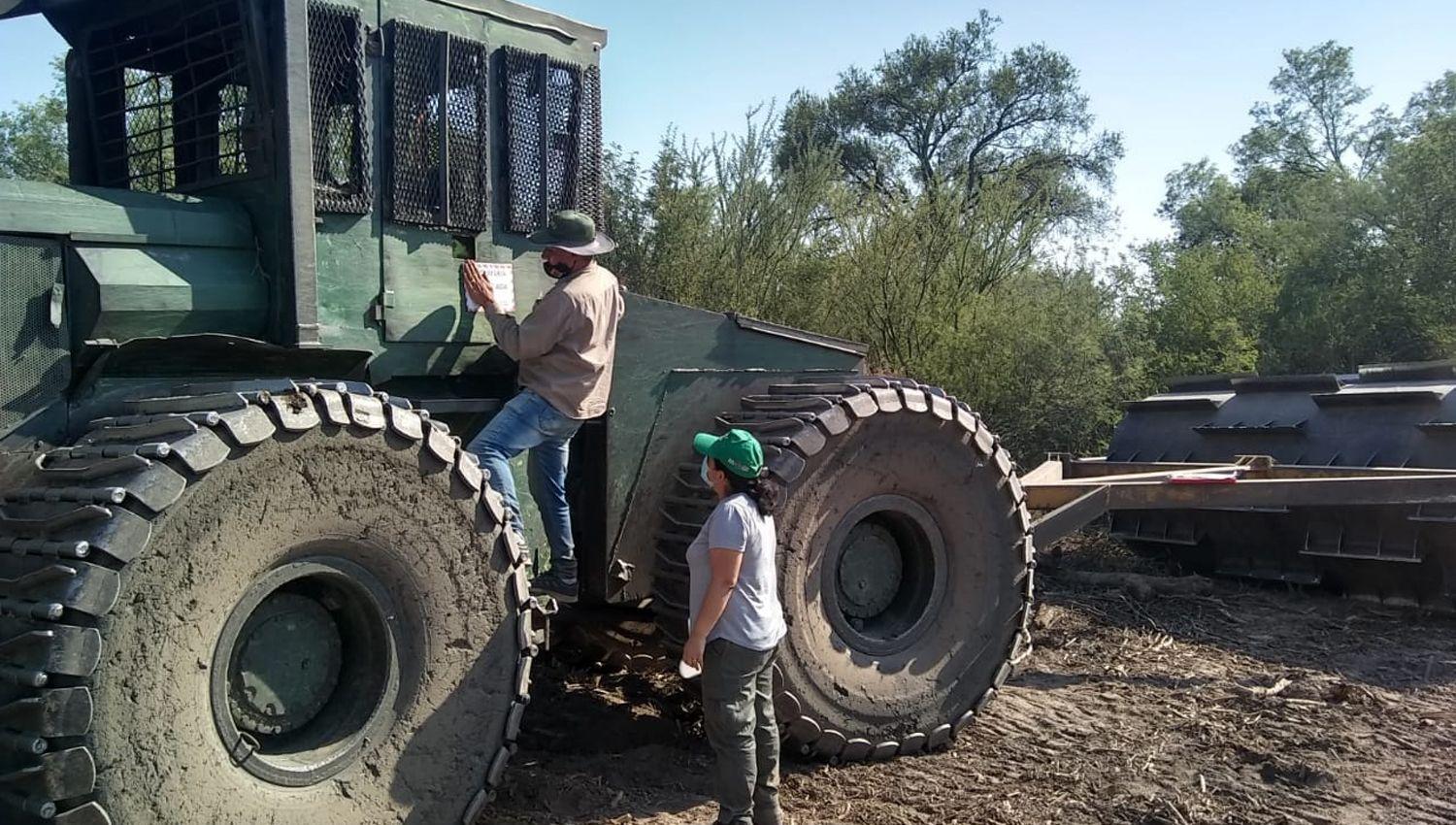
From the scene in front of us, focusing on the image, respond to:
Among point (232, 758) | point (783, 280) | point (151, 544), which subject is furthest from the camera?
point (783, 280)

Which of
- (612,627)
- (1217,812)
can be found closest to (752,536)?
(612,627)

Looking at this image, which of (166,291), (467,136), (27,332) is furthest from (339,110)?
(27,332)

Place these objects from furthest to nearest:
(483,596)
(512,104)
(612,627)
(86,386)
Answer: (612,627) < (512,104) < (483,596) < (86,386)

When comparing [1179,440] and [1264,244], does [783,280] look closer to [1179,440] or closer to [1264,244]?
[1179,440]

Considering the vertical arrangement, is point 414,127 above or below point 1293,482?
above

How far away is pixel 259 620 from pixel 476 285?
61.2 inches

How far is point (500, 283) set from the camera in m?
4.69

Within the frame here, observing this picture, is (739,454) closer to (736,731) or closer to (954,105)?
(736,731)

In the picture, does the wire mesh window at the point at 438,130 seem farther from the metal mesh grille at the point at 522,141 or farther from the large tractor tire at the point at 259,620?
the large tractor tire at the point at 259,620

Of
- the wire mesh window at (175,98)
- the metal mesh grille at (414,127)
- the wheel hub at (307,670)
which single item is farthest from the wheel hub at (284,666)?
the wire mesh window at (175,98)

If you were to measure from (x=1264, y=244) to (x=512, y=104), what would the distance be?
53.9 feet

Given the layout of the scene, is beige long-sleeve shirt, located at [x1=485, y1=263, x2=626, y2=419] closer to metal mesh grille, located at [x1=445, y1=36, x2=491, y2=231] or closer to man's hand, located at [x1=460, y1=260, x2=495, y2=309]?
man's hand, located at [x1=460, y1=260, x2=495, y2=309]

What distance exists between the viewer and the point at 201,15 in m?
4.38

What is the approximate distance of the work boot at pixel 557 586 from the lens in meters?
4.63
